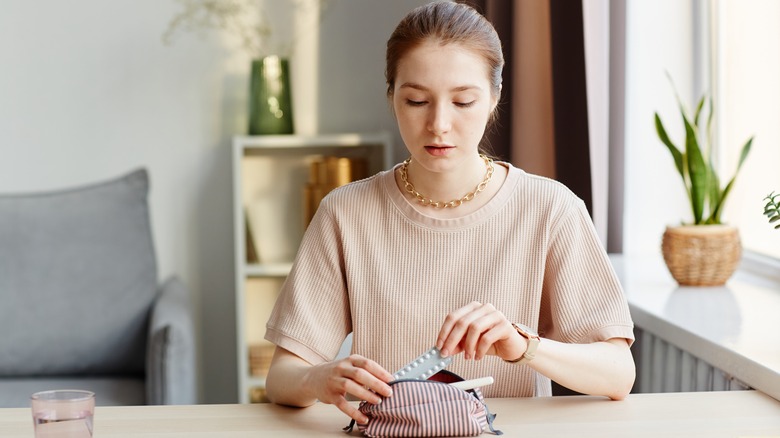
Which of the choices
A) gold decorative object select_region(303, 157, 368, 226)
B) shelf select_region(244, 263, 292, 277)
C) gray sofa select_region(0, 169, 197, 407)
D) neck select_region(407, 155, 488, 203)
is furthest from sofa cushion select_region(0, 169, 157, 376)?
neck select_region(407, 155, 488, 203)

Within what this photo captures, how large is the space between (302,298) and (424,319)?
19 cm

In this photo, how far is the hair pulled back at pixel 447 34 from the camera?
1.45 metres

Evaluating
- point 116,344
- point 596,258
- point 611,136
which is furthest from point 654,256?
point 116,344

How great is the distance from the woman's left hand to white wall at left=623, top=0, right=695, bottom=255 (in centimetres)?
149

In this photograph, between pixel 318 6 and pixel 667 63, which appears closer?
pixel 667 63

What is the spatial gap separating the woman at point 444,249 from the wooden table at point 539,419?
99mm

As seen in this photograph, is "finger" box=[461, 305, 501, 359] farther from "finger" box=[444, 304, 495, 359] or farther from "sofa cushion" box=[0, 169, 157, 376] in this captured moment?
"sofa cushion" box=[0, 169, 157, 376]

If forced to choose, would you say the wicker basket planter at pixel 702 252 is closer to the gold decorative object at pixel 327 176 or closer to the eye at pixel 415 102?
the eye at pixel 415 102

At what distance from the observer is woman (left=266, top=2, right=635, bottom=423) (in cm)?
143

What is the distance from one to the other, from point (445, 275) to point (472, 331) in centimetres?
32

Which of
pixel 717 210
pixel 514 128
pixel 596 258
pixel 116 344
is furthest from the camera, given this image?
pixel 116 344

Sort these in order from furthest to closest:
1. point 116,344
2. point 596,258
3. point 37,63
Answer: point 37,63 < point 116,344 < point 596,258

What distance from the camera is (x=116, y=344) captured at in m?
2.94

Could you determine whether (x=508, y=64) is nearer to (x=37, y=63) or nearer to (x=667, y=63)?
(x=667, y=63)
